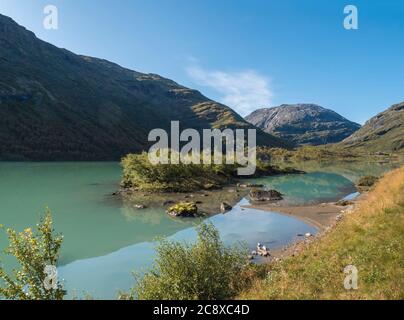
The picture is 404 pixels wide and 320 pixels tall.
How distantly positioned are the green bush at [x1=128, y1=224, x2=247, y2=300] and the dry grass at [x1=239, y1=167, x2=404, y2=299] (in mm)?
1724

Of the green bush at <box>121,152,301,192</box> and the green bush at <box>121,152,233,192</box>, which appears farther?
the green bush at <box>121,152,301,192</box>

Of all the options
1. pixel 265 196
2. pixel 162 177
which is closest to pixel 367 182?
pixel 265 196

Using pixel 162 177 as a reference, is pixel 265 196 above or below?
below

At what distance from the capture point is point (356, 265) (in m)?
21.3

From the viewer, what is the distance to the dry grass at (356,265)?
17422 millimetres

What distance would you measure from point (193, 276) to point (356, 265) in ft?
30.6

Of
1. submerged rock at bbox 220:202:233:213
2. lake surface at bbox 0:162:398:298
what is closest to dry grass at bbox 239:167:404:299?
lake surface at bbox 0:162:398:298

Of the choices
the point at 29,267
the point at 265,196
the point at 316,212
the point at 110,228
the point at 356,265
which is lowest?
the point at 110,228

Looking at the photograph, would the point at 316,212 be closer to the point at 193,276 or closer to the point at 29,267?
the point at 193,276

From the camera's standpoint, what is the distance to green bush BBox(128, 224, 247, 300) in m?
20.4

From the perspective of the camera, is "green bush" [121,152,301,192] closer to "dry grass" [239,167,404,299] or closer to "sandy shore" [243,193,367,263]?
"sandy shore" [243,193,367,263]

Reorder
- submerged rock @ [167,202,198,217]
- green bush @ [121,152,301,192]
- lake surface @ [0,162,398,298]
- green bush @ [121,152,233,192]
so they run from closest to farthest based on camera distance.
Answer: lake surface @ [0,162,398,298], submerged rock @ [167,202,198,217], green bush @ [121,152,233,192], green bush @ [121,152,301,192]

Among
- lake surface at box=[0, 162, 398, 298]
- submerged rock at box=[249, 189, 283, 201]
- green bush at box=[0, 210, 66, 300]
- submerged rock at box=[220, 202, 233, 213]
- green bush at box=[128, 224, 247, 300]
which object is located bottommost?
lake surface at box=[0, 162, 398, 298]
